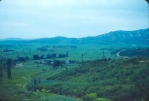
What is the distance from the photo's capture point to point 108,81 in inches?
500

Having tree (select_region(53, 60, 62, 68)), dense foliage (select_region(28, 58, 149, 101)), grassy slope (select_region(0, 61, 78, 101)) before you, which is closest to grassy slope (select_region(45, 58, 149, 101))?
dense foliage (select_region(28, 58, 149, 101))

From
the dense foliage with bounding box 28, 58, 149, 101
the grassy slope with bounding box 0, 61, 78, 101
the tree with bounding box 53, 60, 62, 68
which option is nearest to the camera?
the grassy slope with bounding box 0, 61, 78, 101

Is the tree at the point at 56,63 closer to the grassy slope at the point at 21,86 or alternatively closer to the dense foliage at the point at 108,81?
the grassy slope at the point at 21,86

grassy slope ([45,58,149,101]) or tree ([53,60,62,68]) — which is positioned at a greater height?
tree ([53,60,62,68])

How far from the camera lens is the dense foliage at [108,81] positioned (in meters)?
11.5

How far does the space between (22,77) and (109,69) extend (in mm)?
5825

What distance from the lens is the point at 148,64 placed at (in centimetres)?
1236

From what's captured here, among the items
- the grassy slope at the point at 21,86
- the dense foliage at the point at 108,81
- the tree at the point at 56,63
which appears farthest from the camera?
the tree at the point at 56,63

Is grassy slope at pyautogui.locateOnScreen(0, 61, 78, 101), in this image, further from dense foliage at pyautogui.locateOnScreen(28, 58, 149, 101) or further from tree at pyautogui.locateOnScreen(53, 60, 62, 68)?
tree at pyautogui.locateOnScreen(53, 60, 62, 68)

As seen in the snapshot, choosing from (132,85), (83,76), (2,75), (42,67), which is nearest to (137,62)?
(132,85)

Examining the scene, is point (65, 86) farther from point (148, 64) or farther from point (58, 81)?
point (148, 64)

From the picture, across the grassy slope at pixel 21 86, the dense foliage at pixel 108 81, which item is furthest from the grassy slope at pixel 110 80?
the grassy slope at pixel 21 86

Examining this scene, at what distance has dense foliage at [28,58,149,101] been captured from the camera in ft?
37.9

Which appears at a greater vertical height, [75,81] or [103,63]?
[103,63]
